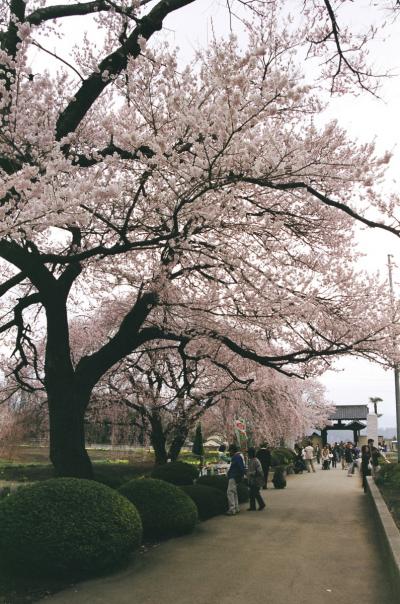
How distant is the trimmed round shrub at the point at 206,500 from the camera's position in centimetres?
1133

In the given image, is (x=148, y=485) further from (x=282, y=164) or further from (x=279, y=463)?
(x=279, y=463)

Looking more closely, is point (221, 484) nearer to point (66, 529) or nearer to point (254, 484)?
point (254, 484)

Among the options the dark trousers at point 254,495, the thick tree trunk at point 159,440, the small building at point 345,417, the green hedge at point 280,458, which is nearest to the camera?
the dark trousers at point 254,495

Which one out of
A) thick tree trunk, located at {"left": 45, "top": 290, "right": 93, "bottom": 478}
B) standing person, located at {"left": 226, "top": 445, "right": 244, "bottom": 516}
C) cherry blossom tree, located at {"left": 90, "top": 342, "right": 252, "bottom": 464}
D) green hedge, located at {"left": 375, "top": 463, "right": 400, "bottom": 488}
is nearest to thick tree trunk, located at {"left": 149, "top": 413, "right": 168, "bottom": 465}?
cherry blossom tree, located at {"left": 90, "top": 342, "right": 252, "bottom": 464}

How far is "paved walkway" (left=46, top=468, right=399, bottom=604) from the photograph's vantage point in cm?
585

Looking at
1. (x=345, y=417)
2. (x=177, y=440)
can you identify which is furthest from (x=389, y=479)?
(x=345, y=417)

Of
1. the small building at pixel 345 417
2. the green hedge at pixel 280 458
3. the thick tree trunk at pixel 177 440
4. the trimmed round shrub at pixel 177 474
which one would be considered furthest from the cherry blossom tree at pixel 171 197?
the small building at pixel 345 417

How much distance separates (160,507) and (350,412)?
47.2m

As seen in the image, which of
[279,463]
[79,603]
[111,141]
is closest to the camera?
[79,603]

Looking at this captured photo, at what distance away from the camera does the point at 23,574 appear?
6305 mm

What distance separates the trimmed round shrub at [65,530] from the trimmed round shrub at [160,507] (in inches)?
66.8

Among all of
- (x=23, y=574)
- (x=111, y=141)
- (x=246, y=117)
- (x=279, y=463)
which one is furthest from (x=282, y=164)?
(x=279, y=463)

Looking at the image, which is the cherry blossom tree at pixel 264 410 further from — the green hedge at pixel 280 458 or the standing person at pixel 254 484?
the standing person at pixel 254 484

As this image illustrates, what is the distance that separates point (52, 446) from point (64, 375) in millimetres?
1329
